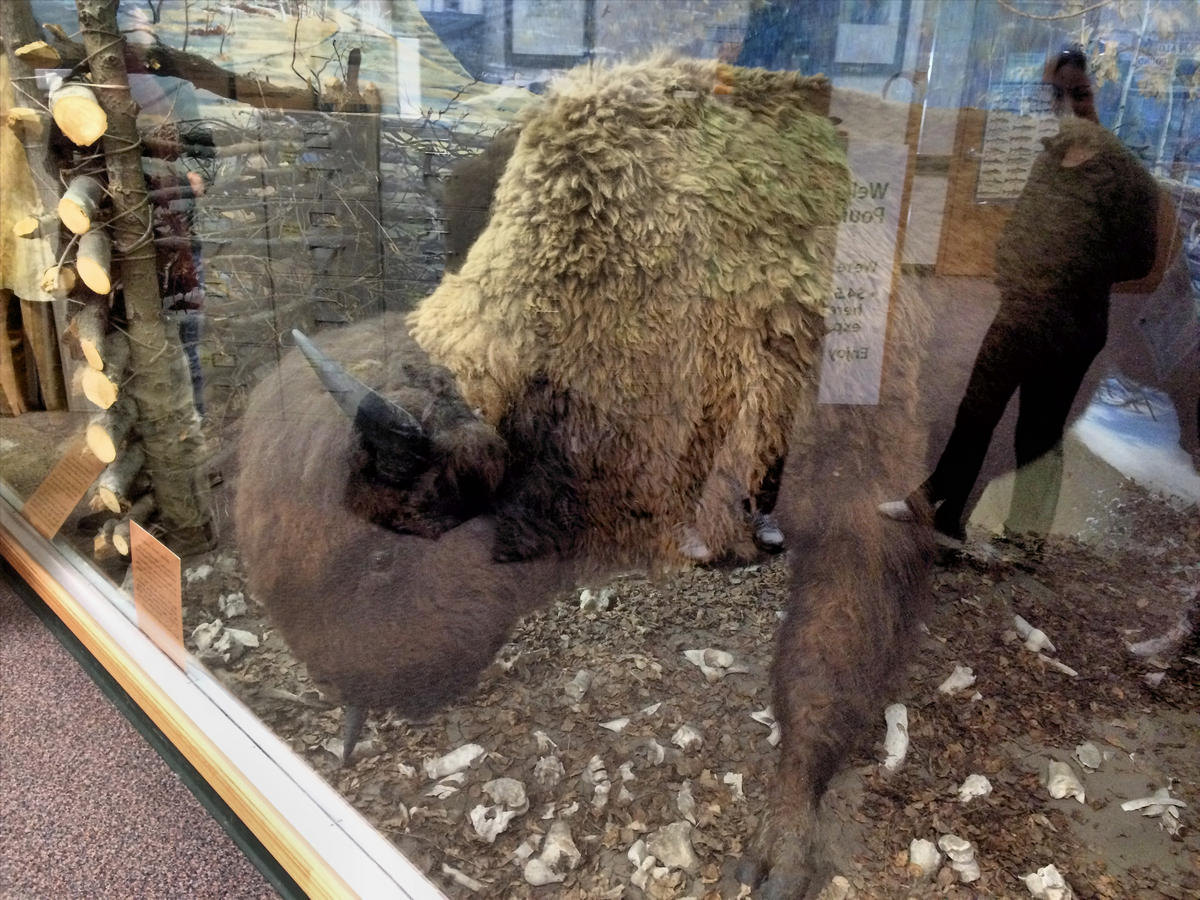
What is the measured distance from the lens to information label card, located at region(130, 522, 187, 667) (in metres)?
1.58

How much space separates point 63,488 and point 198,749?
41.8 inches

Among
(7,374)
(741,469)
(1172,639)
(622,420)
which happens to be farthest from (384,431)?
(7,374)

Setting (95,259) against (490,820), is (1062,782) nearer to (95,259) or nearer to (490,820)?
(490,820)

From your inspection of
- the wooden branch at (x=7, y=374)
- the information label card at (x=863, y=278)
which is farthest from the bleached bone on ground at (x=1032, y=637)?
the wooden branch at (x=7, y=374)

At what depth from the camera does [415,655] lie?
4.11 feet

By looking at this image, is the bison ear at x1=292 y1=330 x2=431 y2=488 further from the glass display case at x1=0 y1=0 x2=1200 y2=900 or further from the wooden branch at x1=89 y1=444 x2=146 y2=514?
the wooden branch at x1=89 y1=444 x2=146 y2=514

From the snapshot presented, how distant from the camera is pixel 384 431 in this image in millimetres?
1072

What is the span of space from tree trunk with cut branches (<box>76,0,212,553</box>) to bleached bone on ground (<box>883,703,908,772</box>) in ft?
4.85

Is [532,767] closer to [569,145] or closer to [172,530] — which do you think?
[569,145]

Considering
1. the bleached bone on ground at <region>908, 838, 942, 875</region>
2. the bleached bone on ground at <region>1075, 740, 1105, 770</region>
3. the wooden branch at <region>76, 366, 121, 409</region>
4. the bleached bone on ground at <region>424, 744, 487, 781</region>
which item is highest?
the wooden branch at <region>76, 366, 121, 409</region>

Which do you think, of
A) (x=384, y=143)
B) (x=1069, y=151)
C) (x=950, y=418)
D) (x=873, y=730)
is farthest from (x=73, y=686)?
(x=1069, y=151)

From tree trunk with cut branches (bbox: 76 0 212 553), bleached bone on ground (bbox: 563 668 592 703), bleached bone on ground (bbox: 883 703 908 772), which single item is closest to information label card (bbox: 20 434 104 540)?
tree trunk with cut branches (bbox: 76 0 212 553)

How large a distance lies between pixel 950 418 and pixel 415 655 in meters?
0.87

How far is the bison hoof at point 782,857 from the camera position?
1060 millimetres
